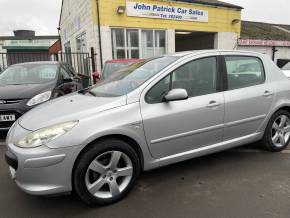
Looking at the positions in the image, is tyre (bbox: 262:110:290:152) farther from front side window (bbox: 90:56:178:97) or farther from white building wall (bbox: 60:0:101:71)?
white building wall (bbox: 60:0:101:71)

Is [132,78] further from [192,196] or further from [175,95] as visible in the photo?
[192,196]

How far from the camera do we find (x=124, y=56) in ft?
40.6

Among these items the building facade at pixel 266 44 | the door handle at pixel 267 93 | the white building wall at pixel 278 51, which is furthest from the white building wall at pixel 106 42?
the white building wall at pixel 278 51

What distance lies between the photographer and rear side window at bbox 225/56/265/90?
12.1 feet

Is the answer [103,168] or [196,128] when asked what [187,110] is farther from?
[103,168]

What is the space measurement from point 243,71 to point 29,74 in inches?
187

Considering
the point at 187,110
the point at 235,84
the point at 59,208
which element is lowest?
the point at 59,208

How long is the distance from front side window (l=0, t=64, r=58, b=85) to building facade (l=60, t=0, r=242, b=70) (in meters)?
5.03

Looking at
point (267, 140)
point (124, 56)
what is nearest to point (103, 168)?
point (267, 140)

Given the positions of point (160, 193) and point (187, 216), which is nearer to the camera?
point (187, 216)

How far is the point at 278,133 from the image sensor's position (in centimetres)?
420

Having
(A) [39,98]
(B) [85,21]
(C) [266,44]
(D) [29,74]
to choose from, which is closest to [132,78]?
(A) [39,98]

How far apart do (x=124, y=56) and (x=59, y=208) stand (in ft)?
33.1

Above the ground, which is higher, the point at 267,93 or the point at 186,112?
the point at 267,93
